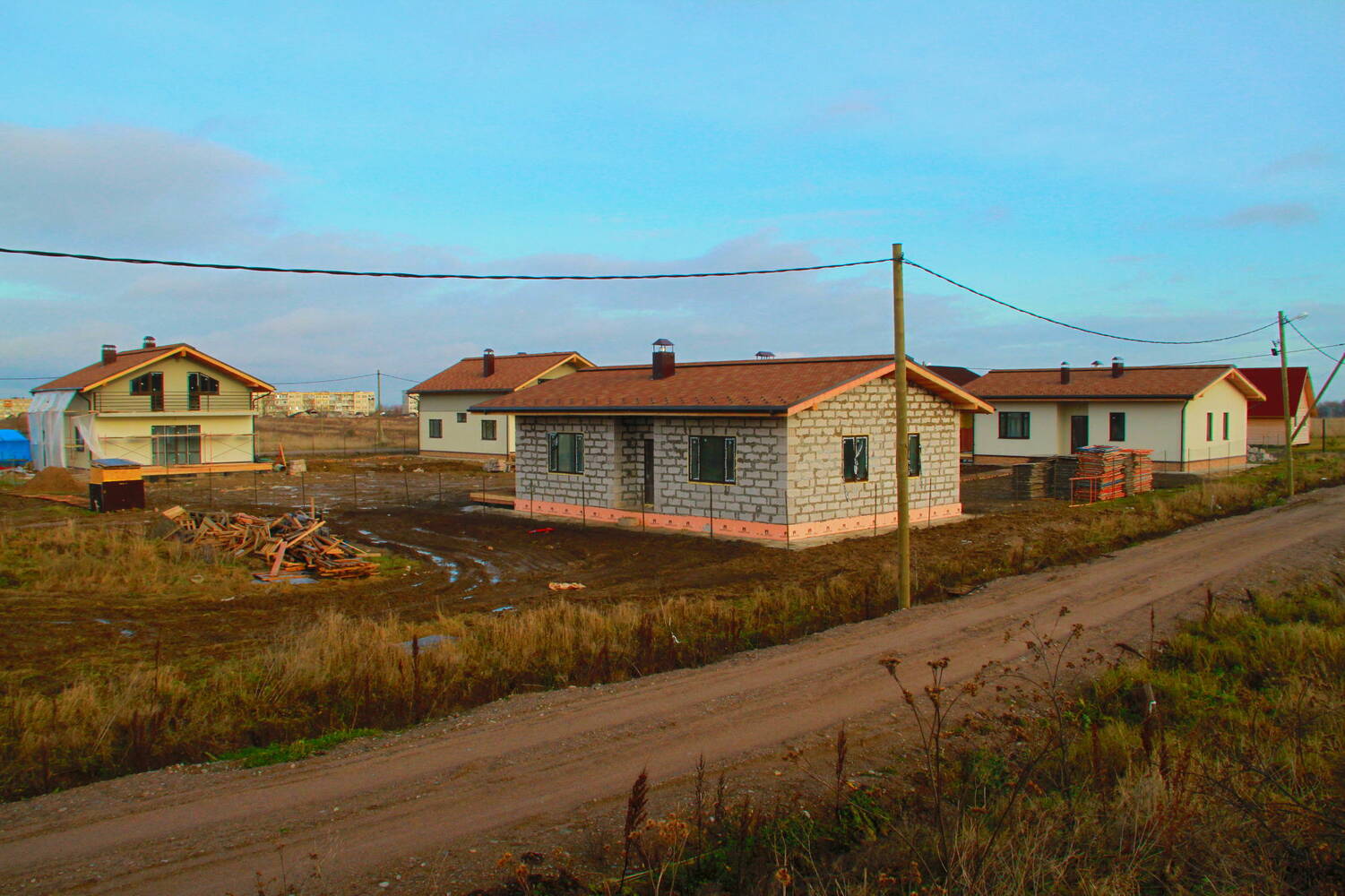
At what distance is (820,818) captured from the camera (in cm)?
622

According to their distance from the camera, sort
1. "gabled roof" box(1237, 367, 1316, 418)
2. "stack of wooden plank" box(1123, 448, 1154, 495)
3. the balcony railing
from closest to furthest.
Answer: "stack of wooden plank" box(1123, 448, 1154, 495) < the balcony railing < "gabled roof" box(1237, 367, 1316, 418)

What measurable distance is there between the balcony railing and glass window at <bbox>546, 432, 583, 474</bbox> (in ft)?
87.9

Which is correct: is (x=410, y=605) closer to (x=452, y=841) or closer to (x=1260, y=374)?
(x=452, y=841)

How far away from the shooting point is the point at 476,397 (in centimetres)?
5147

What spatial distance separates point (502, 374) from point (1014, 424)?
2705cm

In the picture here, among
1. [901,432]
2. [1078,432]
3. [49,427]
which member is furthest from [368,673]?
[49,427]

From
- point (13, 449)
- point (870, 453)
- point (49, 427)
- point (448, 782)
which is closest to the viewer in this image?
point (448, 782)

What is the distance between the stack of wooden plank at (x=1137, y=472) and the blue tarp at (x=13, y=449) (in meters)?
53.5

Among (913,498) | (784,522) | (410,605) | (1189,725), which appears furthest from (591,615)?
(913,498)

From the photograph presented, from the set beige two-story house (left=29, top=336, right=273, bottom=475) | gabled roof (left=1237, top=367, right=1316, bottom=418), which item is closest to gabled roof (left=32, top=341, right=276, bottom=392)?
beige two-story house (left=29, top=336, right=273, bottom=475)

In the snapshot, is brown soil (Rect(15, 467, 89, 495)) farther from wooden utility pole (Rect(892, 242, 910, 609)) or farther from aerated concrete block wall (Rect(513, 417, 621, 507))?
wooden utility pole (Rect(892, 242, 910, 609))

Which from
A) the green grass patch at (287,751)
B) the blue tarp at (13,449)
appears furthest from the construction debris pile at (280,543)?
the blue tarp at (13,449)

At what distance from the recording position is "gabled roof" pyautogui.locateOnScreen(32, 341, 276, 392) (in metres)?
42.8

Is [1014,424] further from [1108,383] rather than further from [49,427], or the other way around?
[49,427]
